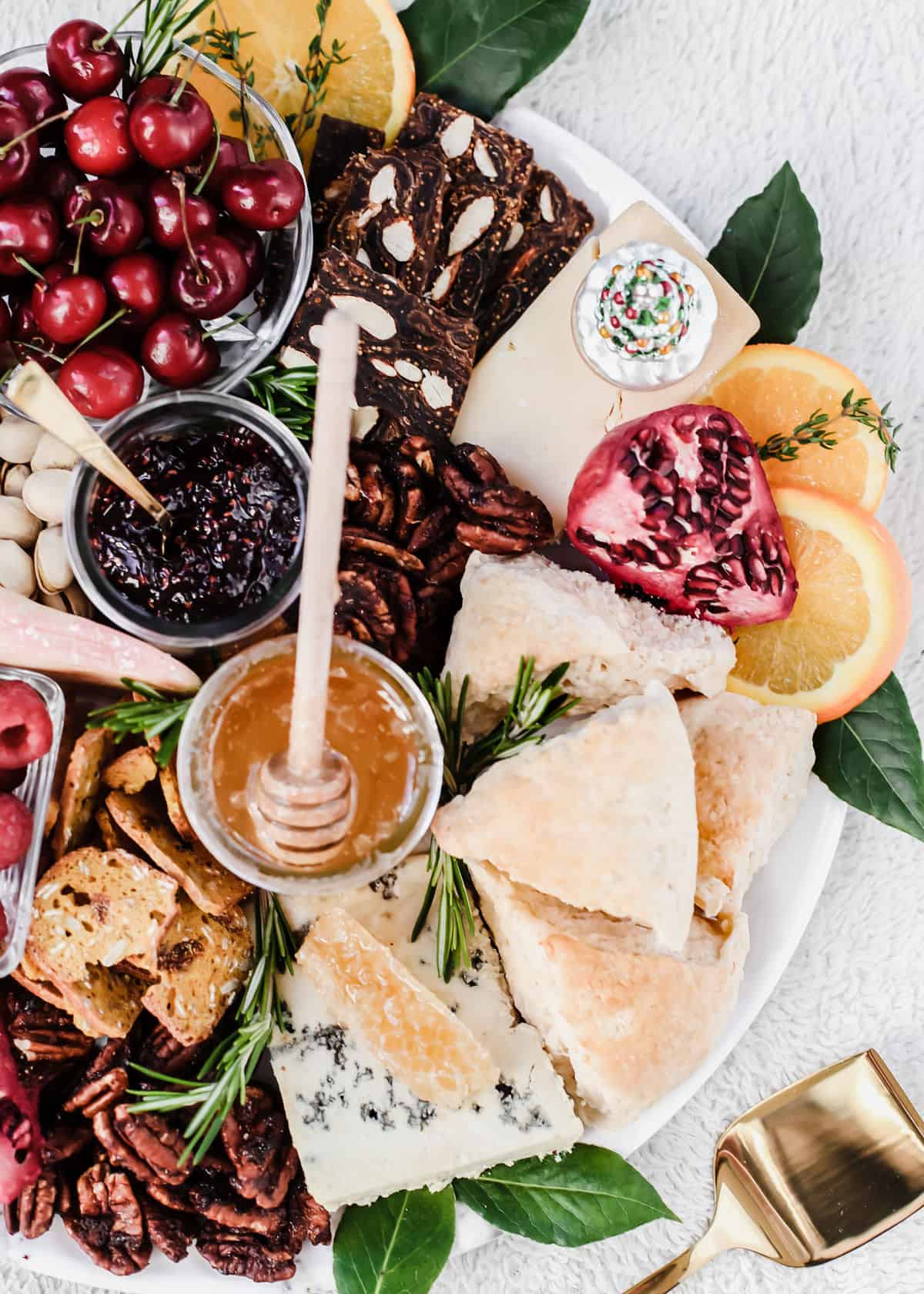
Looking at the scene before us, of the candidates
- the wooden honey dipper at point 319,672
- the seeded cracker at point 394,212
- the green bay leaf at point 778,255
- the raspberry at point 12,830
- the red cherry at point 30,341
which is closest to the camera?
the wooden honey dipper at point 319,672

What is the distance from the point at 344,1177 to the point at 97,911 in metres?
0.41

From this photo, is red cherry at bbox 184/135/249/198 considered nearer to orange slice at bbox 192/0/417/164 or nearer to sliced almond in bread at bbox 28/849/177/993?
orange slice at bbox 192/0/417/164

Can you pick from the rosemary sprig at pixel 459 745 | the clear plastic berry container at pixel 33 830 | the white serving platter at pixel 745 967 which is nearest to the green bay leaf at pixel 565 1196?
the white serving platter at pixel 745 967

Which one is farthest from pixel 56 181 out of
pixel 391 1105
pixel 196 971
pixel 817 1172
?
pixel 817 1172

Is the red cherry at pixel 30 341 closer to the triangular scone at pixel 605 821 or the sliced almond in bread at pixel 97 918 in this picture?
the sliced almond in bread at pixel 97 918

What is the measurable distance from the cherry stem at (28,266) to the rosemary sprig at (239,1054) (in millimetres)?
724

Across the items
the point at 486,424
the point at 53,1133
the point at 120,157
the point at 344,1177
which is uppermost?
the point at 120,157

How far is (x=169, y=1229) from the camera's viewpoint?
123 cm

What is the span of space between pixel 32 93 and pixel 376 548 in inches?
23.6

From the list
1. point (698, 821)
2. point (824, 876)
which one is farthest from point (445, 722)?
point (824, 876)

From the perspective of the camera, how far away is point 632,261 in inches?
52.1

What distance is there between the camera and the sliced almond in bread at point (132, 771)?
118cm

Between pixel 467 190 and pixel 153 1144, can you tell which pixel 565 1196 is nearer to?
pixel 153 1144

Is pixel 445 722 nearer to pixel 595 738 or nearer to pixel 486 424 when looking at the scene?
pixel 595 738
